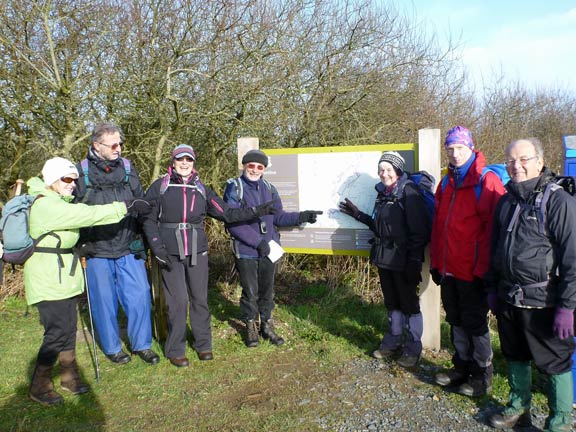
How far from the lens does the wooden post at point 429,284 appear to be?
4352 mm

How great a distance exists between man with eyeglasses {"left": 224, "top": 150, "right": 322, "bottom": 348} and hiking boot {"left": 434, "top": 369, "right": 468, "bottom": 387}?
1.66 meters

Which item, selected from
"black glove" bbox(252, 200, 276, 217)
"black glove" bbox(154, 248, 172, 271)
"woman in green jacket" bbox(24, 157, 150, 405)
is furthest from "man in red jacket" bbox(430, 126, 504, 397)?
"woman in green jacket" bbox(24, 157, 150, 405)

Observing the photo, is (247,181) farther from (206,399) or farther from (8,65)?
(8,65)

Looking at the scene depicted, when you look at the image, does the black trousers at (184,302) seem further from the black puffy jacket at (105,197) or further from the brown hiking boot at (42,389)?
the brown hiking boot at (42,389)

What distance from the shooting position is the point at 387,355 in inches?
175

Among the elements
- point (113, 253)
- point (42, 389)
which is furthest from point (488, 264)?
point (42, 389)

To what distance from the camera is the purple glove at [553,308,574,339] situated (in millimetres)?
2771

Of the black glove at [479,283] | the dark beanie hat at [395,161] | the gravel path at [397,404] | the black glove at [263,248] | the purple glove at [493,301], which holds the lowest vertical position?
the gravel path at [397,404]

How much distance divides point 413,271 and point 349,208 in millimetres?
992

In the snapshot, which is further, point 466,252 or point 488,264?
point 466,252

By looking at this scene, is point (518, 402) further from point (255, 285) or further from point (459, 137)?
point (255, 285)

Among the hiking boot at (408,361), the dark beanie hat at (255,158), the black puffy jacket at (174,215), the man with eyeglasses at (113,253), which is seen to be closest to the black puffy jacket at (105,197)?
the man with eyeglasses at (113,253)

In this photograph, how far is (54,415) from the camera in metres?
3.55

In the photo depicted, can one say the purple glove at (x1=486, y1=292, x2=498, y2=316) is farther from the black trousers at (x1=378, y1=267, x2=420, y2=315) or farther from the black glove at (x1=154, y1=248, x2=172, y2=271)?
the black glove at (x1=154, y1=248, x2=172, y2=271)
